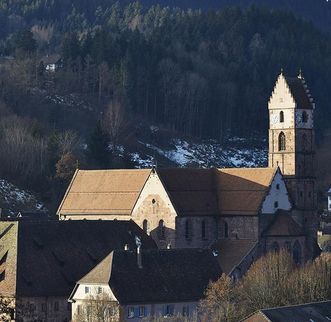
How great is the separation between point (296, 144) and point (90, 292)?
87.7 ft

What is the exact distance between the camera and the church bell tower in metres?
114

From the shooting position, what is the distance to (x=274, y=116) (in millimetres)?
116125

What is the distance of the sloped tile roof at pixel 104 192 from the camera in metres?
112

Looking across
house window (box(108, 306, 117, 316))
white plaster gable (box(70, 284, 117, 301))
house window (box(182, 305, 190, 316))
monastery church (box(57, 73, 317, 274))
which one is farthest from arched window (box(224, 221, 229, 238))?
house window (box(108, 306, 117, 316))

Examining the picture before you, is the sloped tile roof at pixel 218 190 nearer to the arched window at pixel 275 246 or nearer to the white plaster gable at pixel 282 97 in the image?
the arched window at pixel 275 246

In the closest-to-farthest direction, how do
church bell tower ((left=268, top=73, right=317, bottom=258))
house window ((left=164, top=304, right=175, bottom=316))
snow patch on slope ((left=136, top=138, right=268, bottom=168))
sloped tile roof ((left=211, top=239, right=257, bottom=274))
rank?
house window ((left=164, top=304, right=175, bottom=316))
sloped tile roof ((left=211, top=239, right=257, bottom=274))
church bell tower ((left=268, top=73, right=317, bottom=258))
snow patch on slope ((left=136, top=138, right=268, bottom=168))

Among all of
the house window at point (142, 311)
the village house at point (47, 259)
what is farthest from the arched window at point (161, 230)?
the house window at point (142, 311)

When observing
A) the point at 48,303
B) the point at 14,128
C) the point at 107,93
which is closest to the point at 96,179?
the point at 48,303

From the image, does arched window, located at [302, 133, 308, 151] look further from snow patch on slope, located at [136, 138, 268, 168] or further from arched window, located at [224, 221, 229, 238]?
snow patch on slope, located at [136, 138, 268, 168]

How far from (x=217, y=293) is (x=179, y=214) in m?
17.0

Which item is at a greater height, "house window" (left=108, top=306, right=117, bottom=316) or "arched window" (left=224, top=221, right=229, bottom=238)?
"arched window" (left=224, top=221, right=229, bottom=238)

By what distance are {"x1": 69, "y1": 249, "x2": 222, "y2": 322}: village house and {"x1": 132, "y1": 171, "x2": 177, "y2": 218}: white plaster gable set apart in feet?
32.3

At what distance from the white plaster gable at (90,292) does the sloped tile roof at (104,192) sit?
17.7m

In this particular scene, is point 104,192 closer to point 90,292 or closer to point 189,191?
point 189,191
